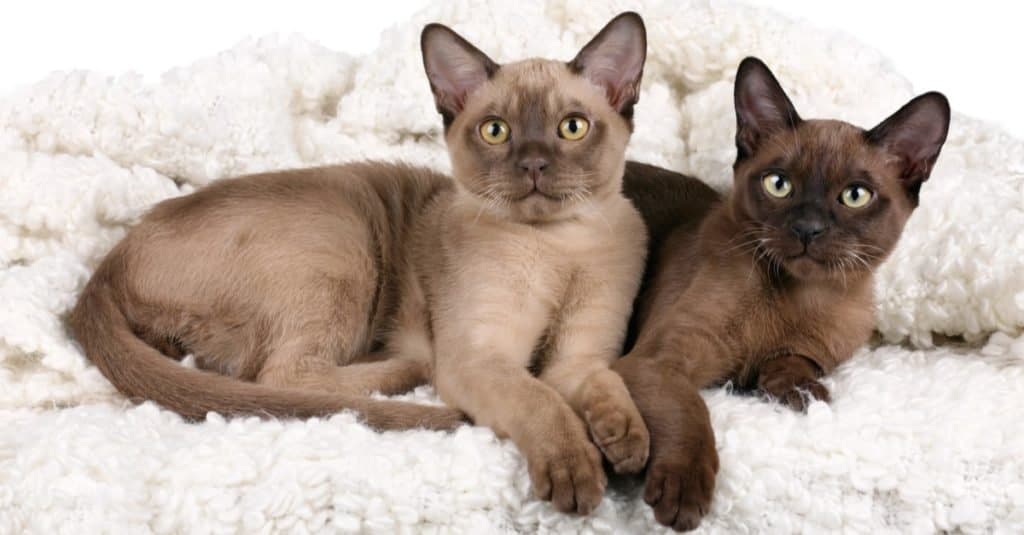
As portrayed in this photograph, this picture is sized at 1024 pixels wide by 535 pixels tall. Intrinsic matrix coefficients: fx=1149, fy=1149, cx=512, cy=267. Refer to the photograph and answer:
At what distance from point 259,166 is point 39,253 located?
1.87ft

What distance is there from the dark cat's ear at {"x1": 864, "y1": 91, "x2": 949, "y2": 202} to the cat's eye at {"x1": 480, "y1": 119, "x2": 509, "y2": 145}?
65 cm

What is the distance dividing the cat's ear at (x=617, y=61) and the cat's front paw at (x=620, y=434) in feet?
2.11

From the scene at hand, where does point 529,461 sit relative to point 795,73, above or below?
below

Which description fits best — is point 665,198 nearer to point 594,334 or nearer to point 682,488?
point 594,334

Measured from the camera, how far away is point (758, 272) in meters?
2.09

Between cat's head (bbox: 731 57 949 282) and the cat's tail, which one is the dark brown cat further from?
the cat's tail

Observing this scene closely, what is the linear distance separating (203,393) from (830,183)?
113cm

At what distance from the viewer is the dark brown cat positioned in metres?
1.96

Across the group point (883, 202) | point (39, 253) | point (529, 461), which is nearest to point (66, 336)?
point (39, 253)

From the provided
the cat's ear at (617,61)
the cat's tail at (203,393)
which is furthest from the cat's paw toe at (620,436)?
the cat's ear at (617,61)

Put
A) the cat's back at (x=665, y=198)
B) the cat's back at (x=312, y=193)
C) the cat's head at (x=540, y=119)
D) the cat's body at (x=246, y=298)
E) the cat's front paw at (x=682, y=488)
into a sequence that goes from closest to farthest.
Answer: the cat's front paw at (x=682, y=488) → the cat's head at (x=540, y=119) → the cat's body at (x=246, y=298) → the cat's back at (x=312, y=193) → the cat's back at (x=665, y=198)

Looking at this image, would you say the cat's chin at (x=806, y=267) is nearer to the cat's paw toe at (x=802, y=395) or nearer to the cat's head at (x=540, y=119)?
the cat's paw toe at (x=802, y=395)

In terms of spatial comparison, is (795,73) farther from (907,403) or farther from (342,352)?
(342,352)

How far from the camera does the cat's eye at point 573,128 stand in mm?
2012
